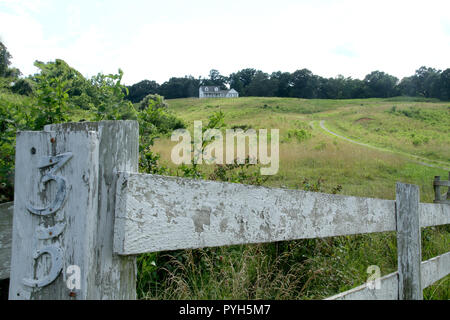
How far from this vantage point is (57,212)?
0.84 meters

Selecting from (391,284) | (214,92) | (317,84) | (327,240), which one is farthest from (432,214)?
(214,92)

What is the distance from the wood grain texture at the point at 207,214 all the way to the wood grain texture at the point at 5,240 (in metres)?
0.80

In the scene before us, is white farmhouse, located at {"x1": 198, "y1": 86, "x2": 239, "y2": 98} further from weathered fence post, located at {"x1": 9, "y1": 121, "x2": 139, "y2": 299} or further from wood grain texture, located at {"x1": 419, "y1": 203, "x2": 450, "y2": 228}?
weathered fence post, located at {"x1": 9, "y1": 121, "x2": 139, "y2": 299}

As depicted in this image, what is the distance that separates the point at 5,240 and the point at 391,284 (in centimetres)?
218

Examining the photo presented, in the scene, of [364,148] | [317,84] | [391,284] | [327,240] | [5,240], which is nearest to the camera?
[5,240]

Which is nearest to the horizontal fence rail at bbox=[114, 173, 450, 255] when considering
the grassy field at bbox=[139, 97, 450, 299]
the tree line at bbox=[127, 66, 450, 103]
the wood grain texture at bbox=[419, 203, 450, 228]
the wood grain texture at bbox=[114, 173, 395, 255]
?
the wood grain texture at bbox=[114, 173, 395, 255]

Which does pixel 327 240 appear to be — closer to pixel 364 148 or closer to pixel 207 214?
pixel 207 214

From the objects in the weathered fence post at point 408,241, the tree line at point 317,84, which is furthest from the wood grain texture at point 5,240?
the tree line at point 317,84

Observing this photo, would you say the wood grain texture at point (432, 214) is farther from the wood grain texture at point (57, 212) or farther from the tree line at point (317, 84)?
the tree line at point (317, 84)

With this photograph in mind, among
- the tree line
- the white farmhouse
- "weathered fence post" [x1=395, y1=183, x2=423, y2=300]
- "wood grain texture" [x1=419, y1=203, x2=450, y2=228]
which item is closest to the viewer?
"weathered fence post" [x1=395, y1=183, x2=423, y2=300]

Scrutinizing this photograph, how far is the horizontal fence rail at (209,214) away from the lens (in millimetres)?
865

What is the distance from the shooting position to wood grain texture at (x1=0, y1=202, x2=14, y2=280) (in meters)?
1.34

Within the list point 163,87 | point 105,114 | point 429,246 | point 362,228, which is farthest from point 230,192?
point 163,87
